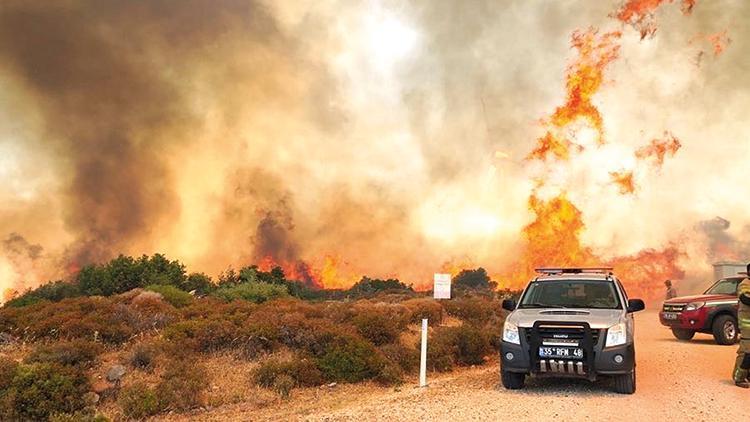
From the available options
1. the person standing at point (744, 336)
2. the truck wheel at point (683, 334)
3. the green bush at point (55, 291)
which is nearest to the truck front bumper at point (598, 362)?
the person standing at point (744, 336)

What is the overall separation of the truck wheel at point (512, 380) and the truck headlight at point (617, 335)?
1808mm

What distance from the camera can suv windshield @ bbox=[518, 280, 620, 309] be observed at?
1054 centimetres

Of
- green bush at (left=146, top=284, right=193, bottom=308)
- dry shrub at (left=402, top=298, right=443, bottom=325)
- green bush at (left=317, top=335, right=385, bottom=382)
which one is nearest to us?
green bush at (left=317, top=335, right=385, bottom=382)

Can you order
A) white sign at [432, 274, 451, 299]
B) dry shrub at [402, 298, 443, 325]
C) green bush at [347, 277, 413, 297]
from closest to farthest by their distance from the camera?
white sign at [432, 274, 451, 299] → dry shrub at [402, 298, 443, 325] → green bush at [347, 277, 413, 297]

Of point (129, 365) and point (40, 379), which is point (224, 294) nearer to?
point (129, 365)

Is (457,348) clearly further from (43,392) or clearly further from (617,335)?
(43,392)

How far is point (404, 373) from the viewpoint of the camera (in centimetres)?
1355

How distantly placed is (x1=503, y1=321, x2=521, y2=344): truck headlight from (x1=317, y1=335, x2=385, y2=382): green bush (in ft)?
13.5

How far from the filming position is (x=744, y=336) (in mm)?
10203

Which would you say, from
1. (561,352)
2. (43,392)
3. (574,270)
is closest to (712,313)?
(574,270)

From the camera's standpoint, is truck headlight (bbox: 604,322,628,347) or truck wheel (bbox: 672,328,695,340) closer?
truck headlight (bbox: 604,322,628,347)

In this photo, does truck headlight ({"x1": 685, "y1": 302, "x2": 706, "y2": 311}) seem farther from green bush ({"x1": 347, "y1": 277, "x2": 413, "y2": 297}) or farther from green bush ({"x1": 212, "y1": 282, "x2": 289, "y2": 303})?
green bush ({"x1": 347, "y1": 277, "x2": 413, "y2": 297})

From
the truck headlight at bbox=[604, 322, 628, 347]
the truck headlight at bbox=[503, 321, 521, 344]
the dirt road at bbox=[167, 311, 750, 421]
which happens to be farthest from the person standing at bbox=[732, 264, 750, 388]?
the truck headlight at bbox=[503, 321, 521, 344]

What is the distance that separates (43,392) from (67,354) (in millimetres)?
2193
